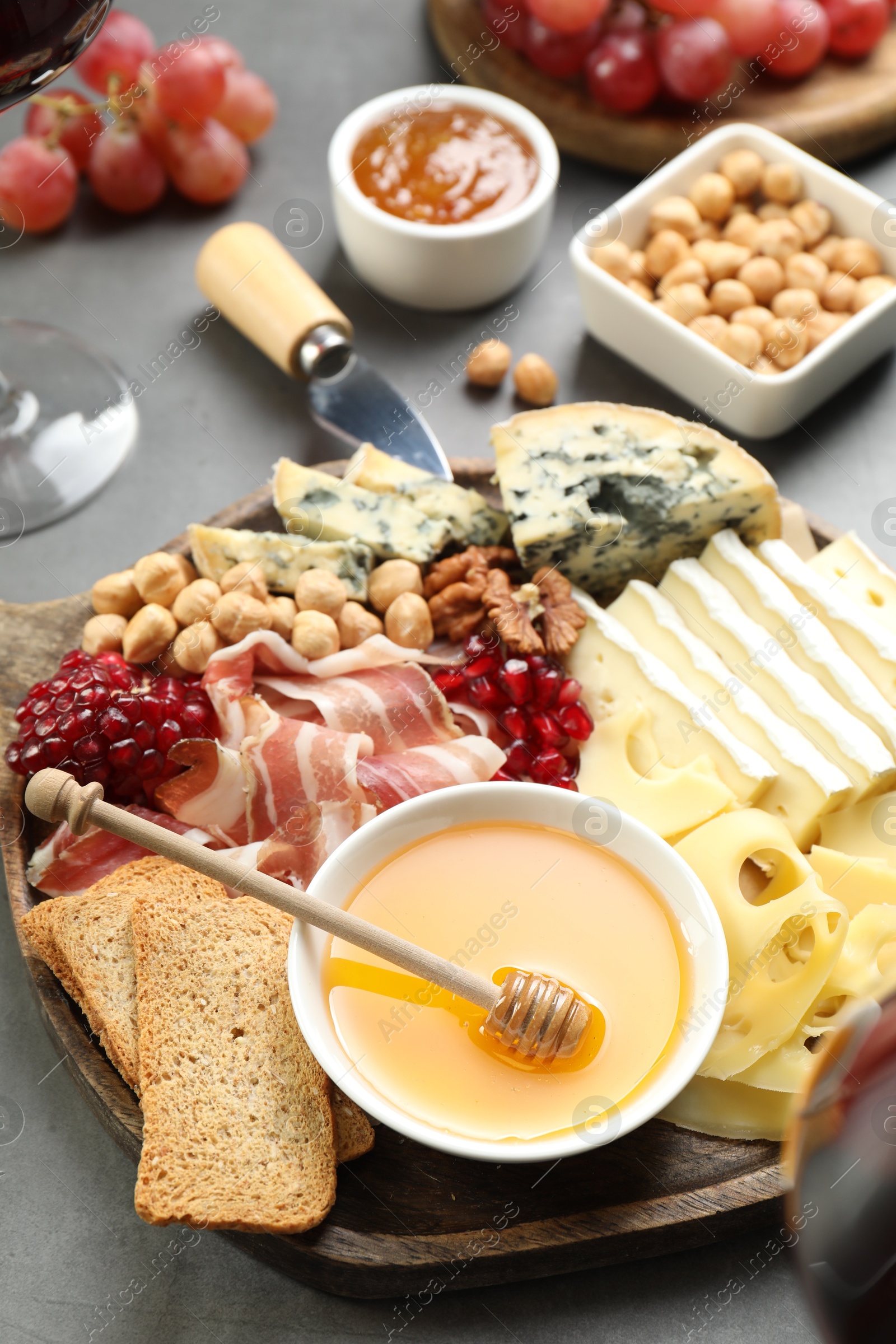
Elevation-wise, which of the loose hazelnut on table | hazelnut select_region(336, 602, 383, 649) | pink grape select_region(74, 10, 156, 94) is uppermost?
pink grape select_region(74, 10, 156, 94)

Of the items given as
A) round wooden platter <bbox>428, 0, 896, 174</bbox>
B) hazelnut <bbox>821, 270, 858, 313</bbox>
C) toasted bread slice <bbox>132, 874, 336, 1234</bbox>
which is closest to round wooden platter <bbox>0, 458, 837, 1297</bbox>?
toasted bread slice <bbox>132, 874, 336, 1234</bbox>

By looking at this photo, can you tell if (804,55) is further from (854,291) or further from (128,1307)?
(128,1307)

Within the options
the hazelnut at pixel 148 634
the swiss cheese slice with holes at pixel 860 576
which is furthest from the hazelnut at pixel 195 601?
the swiss cheese slice with holes at pixel 860 576

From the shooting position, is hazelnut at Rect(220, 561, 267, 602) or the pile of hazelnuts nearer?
hazelnut at Rect(220, 561, 267, 602)

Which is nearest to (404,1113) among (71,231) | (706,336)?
(706,336)

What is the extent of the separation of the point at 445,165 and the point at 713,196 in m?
0.59

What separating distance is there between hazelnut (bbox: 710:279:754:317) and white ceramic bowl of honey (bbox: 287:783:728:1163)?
1.27 meters

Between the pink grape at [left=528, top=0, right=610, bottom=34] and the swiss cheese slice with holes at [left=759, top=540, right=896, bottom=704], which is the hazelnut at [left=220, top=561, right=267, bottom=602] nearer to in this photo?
the swiss cheese slice with holes at [left=759, top=540, right=896, bottom=704]

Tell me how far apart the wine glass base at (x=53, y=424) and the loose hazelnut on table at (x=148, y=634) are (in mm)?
617

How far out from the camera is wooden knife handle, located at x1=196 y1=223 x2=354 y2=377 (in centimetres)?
230

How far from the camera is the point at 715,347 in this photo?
89.7 inches

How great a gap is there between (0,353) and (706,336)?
60.0 inches

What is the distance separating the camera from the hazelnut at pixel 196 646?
6.12ft

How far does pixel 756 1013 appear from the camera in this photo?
1491 millimetres
